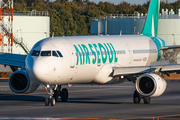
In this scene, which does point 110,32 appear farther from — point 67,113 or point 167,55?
point 67,113

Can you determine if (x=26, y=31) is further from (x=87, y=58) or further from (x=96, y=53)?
(x=87, y=58)

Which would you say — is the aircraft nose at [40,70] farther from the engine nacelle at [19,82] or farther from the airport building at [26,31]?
the airport building at [26,31]

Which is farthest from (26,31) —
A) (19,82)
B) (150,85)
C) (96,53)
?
(150,85)

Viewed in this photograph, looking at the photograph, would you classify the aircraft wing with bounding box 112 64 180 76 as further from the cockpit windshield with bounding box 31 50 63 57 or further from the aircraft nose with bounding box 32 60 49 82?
the aircraft nose with bounding box 32 60 49 82

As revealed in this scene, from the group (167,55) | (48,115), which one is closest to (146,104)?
(48,115)

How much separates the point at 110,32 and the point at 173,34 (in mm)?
15197

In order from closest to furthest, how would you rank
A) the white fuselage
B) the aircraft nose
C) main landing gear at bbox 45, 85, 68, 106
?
the aircraft nose
the white fuselage
main landing gear at bbox 45, 85, 68, 106

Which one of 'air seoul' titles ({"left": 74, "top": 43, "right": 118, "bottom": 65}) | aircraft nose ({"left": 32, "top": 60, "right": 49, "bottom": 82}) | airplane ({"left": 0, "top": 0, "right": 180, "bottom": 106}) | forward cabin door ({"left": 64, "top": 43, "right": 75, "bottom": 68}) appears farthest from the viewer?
'air seoul' titles ({"left": 74, "top": 43, "right": 118, "bottom": 65})

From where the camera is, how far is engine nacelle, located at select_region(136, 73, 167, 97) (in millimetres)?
29073

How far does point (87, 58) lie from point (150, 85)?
4.90 m

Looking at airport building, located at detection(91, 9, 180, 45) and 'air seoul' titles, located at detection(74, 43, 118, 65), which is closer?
'air seoul' titles, located at detection(74, 43, 118, 65)

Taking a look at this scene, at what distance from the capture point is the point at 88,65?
29984 millimetres

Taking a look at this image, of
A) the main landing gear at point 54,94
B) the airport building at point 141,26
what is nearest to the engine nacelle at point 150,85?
the main landing gear at point 54,94

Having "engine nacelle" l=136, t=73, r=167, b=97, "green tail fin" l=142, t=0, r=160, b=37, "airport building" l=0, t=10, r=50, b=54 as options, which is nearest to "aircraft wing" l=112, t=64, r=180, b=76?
"engine nacelle" l=136, t=73, r=167, b=97
